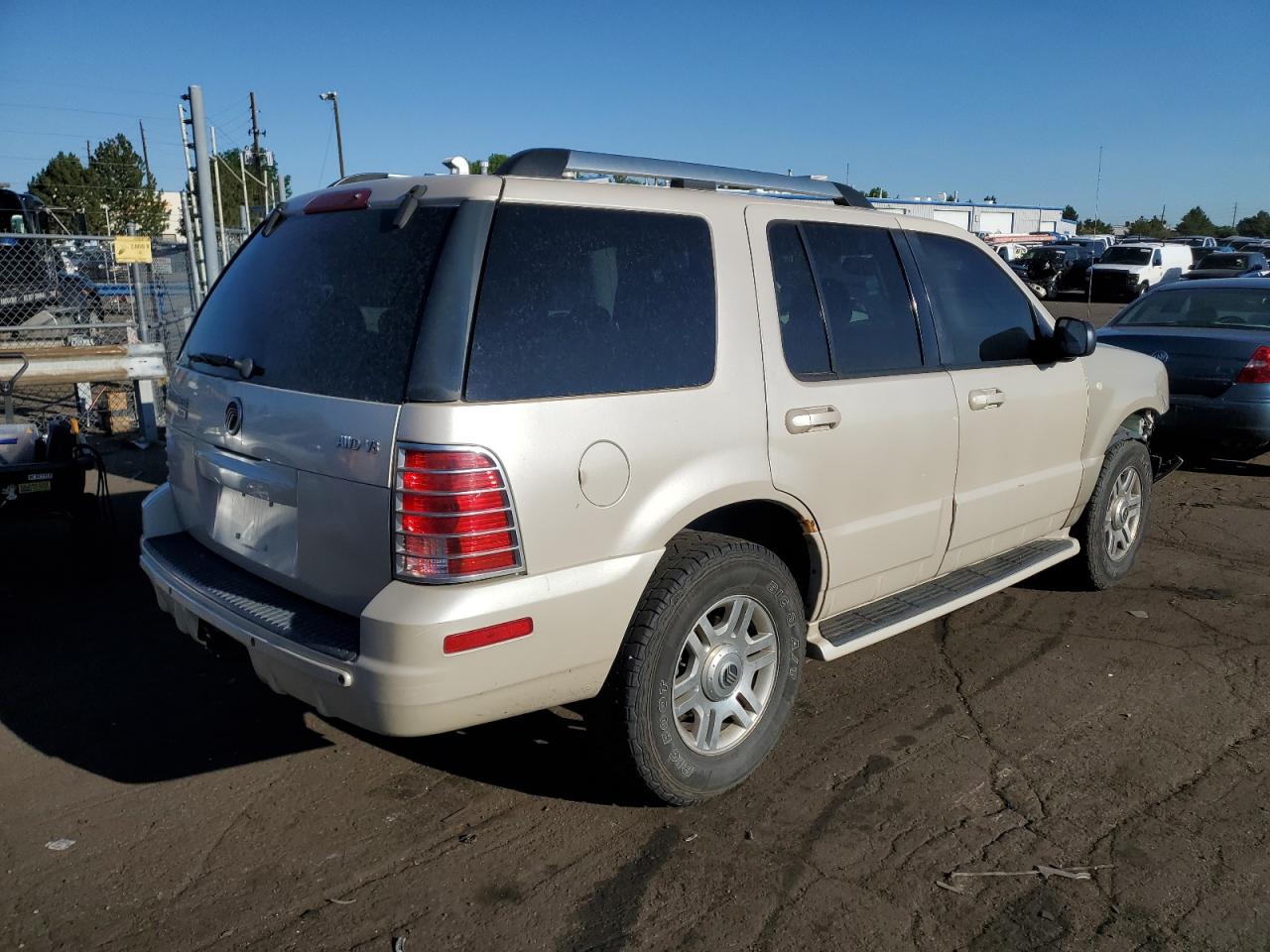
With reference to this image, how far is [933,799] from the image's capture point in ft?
11.4

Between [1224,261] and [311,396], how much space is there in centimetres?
2878

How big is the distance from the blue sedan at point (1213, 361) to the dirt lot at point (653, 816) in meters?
3.69

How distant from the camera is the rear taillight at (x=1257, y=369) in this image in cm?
778

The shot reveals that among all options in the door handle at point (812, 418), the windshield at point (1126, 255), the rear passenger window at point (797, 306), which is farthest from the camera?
the windshield at point (1126, 255)

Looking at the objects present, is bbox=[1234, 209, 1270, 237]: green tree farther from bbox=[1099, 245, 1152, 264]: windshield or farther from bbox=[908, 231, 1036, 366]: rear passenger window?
bbox=[908, 231, 1036, 366]: rear passenger window

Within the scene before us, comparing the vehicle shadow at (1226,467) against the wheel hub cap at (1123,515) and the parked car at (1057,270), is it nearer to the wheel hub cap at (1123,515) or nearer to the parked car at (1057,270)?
the wheel hub cap at (1123,515)

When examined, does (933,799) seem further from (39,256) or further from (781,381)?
(39,256)

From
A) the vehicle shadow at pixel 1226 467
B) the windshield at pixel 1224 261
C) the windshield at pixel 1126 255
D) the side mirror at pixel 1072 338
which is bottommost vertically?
the vehicle shadow at pixel 1226 467

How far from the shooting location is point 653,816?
132 inches

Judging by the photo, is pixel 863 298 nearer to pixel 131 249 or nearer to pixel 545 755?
pixel 545 755

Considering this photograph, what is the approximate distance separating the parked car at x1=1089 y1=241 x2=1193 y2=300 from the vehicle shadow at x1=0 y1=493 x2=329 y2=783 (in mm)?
27853

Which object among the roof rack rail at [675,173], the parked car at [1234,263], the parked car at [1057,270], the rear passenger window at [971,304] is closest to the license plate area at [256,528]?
the roof rack rail at [675,173]

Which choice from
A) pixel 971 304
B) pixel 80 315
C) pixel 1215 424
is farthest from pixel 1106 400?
pixel 80 315

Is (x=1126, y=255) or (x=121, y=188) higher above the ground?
(x=121, y=188)
